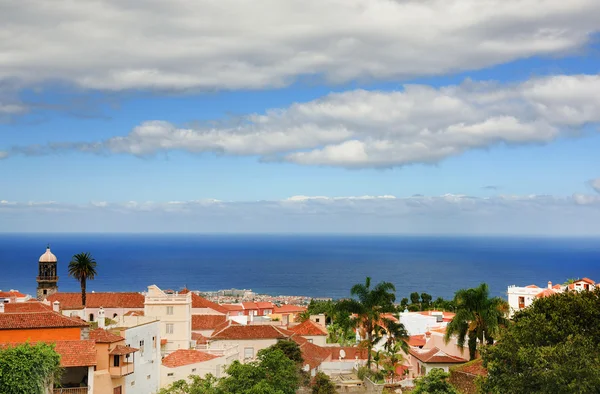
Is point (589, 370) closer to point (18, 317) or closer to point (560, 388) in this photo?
point (560, 388)

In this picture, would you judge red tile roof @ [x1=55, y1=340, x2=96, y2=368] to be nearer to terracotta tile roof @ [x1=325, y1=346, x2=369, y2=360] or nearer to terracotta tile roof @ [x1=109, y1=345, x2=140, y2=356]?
terracotta tile roof @ [x1=109, y1=345, x2=140, y2=356]

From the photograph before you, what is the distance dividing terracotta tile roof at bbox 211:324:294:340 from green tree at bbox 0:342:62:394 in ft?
77.2

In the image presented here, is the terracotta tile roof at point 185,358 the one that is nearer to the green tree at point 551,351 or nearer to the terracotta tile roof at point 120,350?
the terracotta tile roof at point 120,350

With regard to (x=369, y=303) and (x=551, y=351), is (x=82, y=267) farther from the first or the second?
(x=551, y=351)

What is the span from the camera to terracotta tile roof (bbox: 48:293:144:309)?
66.7m

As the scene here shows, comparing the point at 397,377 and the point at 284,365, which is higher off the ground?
the point at 284,365

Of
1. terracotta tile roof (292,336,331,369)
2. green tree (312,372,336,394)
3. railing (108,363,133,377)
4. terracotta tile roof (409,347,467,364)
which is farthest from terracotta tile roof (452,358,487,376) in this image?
railing (108,363,133,377)

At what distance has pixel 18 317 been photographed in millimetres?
36875

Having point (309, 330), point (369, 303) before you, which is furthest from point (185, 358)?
point (309, 330)

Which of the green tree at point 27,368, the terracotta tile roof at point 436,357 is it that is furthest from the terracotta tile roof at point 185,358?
the terracotta tile roof at point 436,357

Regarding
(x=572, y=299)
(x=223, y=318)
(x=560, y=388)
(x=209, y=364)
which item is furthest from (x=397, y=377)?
(x=560, y=388)

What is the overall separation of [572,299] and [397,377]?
24.3 metres

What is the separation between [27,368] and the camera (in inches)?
1208

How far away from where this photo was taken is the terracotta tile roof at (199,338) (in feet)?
179
